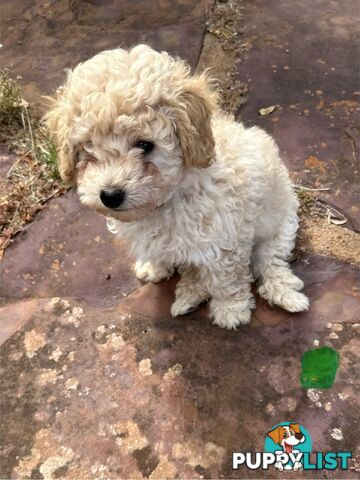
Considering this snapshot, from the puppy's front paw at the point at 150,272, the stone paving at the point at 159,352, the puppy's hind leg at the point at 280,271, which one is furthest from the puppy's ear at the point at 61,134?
the puppy's hind leg at the point at 280,271

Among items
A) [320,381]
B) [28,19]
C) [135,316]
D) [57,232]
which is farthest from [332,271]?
[28,19]

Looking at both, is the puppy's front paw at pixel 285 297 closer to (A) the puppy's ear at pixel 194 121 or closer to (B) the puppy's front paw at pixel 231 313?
(B) the puppy's front paw at pixel 231 313

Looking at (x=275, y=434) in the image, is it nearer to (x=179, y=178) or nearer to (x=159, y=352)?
(x=159, y=352)

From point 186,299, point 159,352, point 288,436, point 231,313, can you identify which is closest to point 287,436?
point 288,436

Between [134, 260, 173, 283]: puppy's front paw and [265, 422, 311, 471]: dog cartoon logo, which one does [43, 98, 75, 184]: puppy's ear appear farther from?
[265, 422, 311, 471]: dog cartoon logo

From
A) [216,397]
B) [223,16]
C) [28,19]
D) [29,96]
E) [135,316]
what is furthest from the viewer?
[28,19]

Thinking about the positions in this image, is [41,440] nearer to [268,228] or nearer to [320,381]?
[320,381]

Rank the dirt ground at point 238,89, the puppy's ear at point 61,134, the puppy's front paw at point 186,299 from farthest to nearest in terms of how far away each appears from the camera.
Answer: the dirt ground at point 238,89 → the puppy's front paw at point 186,299 → the puppy's ear at point 61,134

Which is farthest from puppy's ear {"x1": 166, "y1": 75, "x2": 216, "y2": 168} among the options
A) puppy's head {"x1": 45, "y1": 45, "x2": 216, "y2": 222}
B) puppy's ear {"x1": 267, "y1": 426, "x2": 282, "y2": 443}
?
puppy's ear {"x1": 267, "y1": 426, "x2": 282, "y2": 443}

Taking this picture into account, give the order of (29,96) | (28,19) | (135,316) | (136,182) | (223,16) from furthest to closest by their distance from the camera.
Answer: (28,19) < (223,16) < (29,96) < (135,316) < (136,182)
